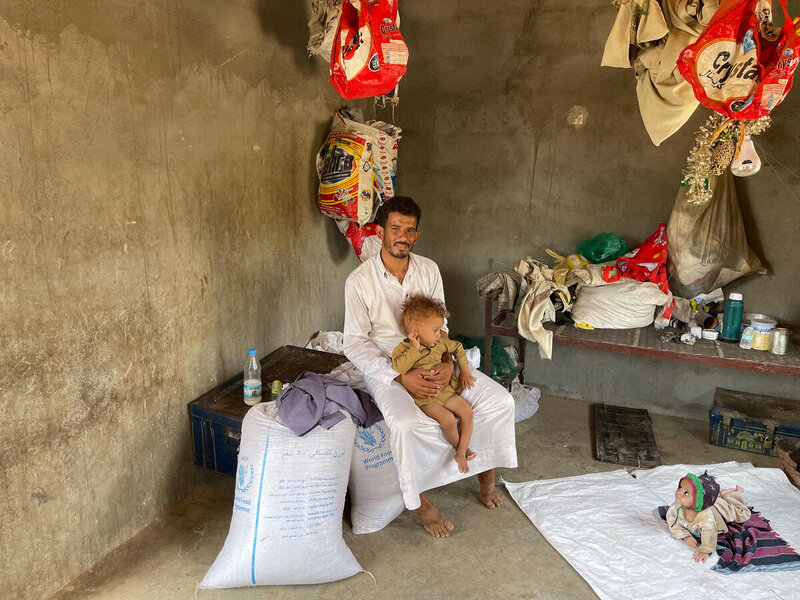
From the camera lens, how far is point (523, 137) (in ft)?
14.2

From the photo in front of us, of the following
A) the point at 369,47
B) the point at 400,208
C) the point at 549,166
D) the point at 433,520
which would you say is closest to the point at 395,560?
the point at 433,520

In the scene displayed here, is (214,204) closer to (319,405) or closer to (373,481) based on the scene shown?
(319,405)

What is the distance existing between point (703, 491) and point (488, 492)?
1.00 m

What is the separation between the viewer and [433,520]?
9.43ft

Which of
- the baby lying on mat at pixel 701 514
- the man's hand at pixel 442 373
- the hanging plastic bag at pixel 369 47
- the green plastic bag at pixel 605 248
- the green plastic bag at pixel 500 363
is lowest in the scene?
the baby lying on mat at pixel 701 514

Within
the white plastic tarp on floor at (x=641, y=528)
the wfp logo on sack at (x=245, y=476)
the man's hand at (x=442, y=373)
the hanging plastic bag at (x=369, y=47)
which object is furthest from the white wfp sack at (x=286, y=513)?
the hanging plastic bag at (x=369, y=47)

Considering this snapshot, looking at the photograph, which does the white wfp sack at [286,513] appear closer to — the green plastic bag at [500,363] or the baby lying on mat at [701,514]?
the baby lying on mat at [701,514]

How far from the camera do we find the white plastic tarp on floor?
248 centimetres

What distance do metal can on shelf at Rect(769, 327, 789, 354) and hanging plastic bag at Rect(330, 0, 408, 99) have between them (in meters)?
2.58

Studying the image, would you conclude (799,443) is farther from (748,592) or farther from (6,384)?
(6,384)

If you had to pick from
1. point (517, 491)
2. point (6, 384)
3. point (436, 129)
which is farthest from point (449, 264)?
point (6, 384)

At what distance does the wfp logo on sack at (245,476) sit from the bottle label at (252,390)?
0.53 meters

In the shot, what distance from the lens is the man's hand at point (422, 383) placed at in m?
2.83

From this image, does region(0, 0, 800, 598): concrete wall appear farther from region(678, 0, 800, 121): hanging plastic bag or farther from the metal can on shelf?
region(678, 0, 800, 121): hanging plastic bag
